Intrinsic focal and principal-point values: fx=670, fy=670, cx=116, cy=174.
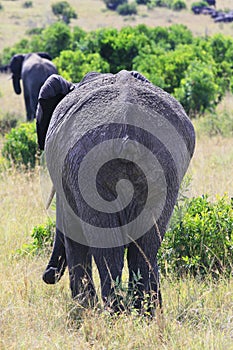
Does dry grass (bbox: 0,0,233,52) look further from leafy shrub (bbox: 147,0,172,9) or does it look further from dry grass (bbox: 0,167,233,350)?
dry grass (bbox: 0,167,233,350)

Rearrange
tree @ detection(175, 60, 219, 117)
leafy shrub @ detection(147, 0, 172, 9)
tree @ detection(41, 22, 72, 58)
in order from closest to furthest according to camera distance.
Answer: tree @ detection(175, 60, 219, 117) < tree @ detection(41, 22, 72, 58) < leafy shrub @ detection(147, 0, 172, 9)

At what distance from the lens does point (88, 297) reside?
419 cm

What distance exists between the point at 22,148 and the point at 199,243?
433 cm

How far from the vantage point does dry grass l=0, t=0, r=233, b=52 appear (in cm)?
4428

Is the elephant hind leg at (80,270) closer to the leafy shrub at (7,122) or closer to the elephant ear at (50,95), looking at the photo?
the elephant ear at (50,95)

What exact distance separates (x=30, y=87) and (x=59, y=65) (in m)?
1.82

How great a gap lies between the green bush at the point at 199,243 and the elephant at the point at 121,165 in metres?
1.26

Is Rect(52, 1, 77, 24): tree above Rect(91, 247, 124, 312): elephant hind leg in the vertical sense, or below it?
below

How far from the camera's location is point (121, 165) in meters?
3.34

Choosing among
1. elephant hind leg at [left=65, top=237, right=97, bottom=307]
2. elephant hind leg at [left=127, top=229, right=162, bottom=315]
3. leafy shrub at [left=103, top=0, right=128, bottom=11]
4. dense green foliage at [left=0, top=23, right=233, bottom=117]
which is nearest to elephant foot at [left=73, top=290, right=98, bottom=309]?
elephant hind leg at [left=65, top=237, right=97, bottom=307]

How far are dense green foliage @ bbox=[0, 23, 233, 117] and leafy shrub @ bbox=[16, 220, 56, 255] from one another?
7135mm

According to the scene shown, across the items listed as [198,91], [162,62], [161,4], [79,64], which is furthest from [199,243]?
[161,4]

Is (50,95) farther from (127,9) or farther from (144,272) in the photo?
(127,9)

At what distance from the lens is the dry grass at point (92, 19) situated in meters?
44.3
